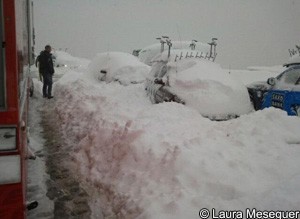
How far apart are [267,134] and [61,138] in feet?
15.5

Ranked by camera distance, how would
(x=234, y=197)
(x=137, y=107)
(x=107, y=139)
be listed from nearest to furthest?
(x=234, y=197) → (x=107, y=139) → (x=137, y=107)

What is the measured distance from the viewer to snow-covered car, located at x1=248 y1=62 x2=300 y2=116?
7.29 meters

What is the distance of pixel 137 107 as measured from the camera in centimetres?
866

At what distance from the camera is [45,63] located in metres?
13.6

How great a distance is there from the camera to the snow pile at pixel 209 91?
7633mm

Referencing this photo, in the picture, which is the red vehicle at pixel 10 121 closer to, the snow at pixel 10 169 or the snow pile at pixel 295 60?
the snow at pixel 10 169

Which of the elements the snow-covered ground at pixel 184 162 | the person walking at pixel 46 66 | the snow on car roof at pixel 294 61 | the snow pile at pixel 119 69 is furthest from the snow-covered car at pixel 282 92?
the person walking at pixel 46 66

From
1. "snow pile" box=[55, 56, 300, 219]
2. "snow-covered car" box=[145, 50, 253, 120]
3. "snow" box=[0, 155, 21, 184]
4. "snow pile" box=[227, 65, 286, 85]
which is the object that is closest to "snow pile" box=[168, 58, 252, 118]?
"snow-covered car" box=[145, 50, 253, 120]

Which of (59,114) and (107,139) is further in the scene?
(59,114)

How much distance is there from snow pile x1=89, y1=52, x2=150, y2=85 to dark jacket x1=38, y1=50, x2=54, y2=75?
6.61ft

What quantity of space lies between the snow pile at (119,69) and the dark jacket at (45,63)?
2015 mm

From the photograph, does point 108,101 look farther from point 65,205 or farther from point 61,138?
point 65,205

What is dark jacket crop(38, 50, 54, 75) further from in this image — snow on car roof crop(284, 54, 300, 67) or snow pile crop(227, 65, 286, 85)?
snow on car roof crop(284, 54, 300, 67)

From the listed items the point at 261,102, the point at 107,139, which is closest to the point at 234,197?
the point at 107,139
